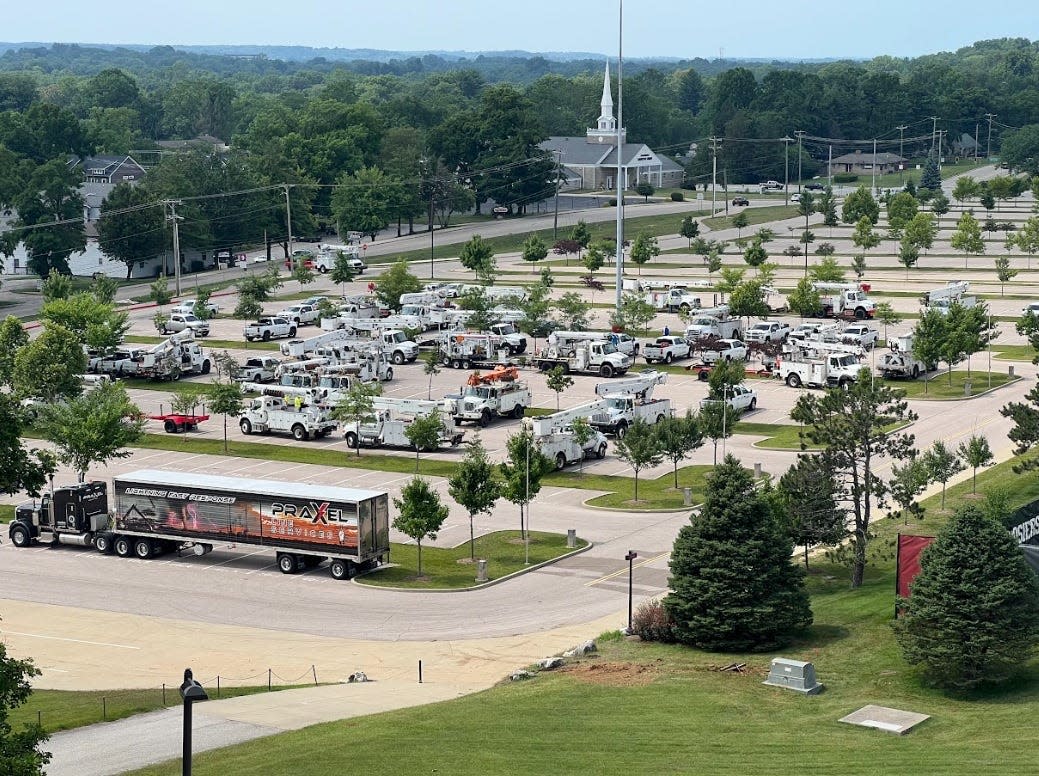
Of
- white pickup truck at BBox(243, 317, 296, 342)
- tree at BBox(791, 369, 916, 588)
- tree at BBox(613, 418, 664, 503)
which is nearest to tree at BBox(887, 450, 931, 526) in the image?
tree at BBox(791, 369, 916, 588)

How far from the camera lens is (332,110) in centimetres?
17650

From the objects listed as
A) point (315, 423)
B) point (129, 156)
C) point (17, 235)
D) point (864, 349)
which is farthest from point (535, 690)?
point (129, 156)

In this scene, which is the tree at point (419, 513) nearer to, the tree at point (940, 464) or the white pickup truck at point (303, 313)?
the tree at point (940, 464)

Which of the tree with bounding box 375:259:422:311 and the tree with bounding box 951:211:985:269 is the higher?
the tree with bounding box 951:211:985:269

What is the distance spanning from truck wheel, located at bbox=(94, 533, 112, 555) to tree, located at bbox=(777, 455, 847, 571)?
21786 millimetres

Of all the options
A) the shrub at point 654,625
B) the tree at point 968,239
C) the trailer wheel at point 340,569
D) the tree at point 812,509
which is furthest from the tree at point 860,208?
the shrub at point 654,625

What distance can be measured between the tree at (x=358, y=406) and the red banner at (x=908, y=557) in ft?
101

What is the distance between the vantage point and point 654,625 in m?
40.2

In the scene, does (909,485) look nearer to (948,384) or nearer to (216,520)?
(216,520)

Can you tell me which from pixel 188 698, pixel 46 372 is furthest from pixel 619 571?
pixel 46 372

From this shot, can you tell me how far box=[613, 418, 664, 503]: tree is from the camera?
2215 inches

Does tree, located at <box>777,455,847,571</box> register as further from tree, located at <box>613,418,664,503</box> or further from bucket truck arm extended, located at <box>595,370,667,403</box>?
bucket truck arm extended, located at <box>595,370,667,403</box>

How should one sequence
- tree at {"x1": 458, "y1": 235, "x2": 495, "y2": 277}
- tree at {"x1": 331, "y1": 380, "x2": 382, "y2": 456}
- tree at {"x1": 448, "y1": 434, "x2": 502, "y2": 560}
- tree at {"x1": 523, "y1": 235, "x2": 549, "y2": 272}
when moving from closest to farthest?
tree at {"x1": 448, "y1": 434, "x2": 502, "y2": 560} < tree at {"x1": 331, "y1": 380, "x2": 382, "y2": 456} < tree at {"x1": 458, "y1": 235, "x2": 495, "y2": 277} < tree at {"x1": 523, "y1": 235, "x2": 549, "y2": 272}

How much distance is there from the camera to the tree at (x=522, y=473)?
52094mm
